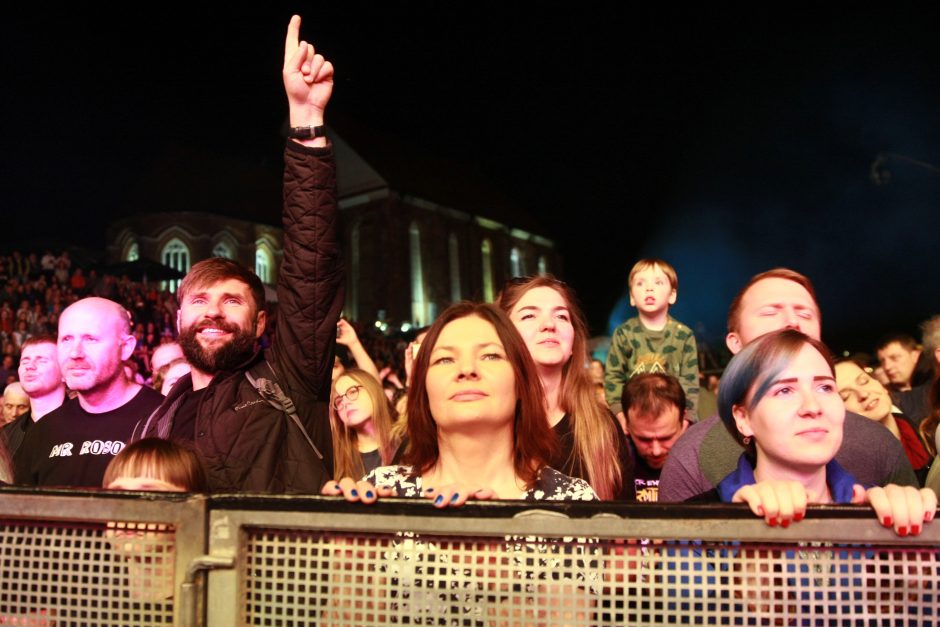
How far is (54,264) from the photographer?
938 inches

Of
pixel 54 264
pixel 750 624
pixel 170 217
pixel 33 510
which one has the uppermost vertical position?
pixel 170 217

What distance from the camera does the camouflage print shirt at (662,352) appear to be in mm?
5805

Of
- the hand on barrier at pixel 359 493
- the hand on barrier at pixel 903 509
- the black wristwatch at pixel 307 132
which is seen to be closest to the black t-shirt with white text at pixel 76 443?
the black wristwatch at pixel 307 132

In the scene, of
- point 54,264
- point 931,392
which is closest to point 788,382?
point 931,392

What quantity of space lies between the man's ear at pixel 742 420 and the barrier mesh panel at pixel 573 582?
0.85 metres

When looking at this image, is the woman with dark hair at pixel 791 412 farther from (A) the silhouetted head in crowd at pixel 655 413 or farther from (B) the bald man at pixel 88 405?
(B) the bald man at pixel 88 405

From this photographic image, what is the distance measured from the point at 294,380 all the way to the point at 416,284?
4494 cm

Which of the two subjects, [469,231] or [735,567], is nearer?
[735,567]

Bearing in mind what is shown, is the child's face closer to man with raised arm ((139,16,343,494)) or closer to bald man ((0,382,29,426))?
man with raised arm ((139,16,343,494))

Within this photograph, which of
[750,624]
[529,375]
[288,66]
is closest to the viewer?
[750,624]

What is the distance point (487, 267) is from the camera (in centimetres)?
5600

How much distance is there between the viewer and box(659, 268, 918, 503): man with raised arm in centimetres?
275

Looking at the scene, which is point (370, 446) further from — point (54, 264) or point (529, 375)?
point (54, 264)

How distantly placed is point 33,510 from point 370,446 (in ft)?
12.5
